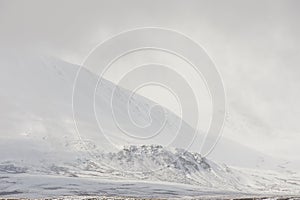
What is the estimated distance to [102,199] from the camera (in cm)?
6669

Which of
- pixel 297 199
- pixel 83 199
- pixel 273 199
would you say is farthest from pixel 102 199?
pixel 297 199

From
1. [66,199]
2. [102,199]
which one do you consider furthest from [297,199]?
[66,199]

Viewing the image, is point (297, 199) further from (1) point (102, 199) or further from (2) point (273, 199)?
(1) point (102, 199)

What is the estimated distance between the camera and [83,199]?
68.3m

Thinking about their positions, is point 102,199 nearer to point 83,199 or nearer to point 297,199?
point 83,199

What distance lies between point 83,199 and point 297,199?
3566 centimetres

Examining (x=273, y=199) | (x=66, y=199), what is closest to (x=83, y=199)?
(x=66, y=199)

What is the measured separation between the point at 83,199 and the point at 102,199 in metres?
3.76

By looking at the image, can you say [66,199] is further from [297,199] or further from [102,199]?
[297,199]

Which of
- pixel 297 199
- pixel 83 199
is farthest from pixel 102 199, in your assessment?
pixel 297 199

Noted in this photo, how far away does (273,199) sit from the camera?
6744cm

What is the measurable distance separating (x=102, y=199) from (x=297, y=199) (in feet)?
106

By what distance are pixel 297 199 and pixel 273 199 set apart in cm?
410

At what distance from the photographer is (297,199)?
67.8 meters
